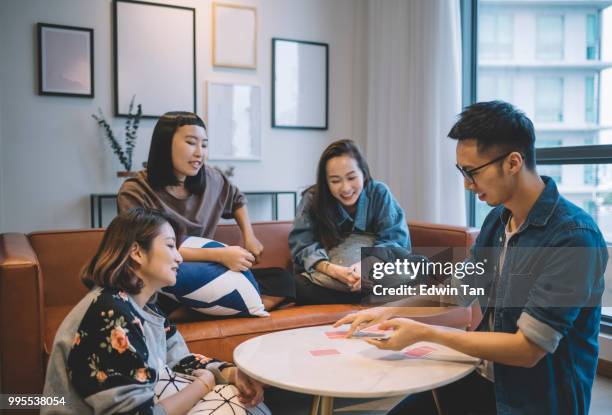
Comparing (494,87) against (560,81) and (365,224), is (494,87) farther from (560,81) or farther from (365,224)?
(365,224)

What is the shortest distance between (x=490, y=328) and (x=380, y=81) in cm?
317

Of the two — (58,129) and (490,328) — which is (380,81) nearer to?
(58,129)

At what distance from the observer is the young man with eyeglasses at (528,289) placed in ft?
3.76

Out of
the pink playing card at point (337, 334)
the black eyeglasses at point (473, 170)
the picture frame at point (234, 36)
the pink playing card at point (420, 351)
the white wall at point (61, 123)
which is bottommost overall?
the pink playing card at point (337, 334)

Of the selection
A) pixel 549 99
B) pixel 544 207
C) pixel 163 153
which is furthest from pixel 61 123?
pixel 544 207

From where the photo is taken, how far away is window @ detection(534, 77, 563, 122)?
11.1 ft

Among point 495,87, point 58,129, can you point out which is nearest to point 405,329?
point 495,87

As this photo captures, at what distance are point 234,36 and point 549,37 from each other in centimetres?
229

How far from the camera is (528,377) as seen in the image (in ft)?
4.02

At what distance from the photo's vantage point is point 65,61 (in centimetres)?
374

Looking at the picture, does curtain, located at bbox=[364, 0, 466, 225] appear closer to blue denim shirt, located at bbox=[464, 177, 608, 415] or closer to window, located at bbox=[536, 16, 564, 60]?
window, located at bbox=[536, 16, 564, 60]

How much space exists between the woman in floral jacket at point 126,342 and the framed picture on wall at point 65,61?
2721 mm

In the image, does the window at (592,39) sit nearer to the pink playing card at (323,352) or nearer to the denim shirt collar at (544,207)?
the denim shirt collar at (544,207)

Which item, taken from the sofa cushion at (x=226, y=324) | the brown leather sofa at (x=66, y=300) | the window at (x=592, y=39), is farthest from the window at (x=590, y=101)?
the sofa cushion at (x=226, y=324)
